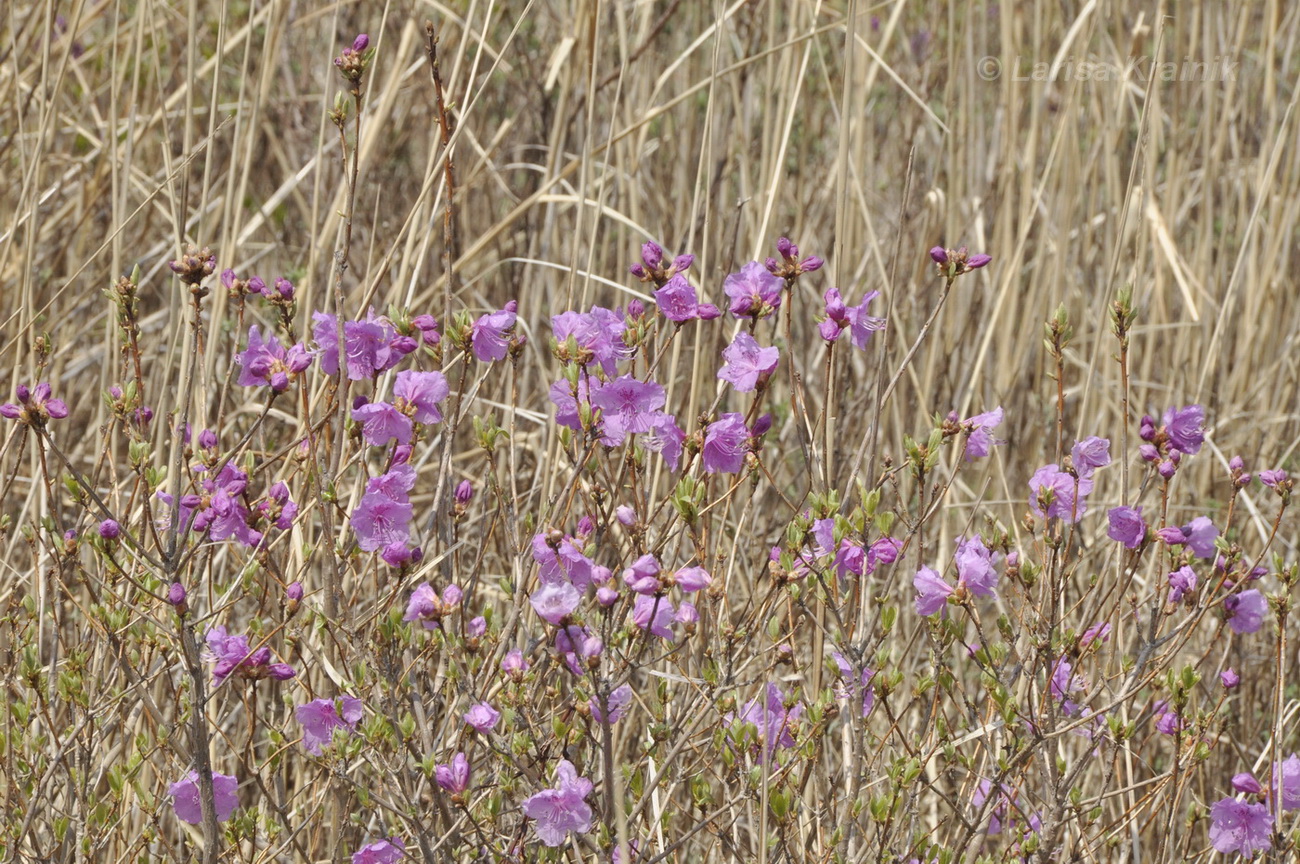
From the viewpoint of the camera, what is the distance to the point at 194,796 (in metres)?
1.59

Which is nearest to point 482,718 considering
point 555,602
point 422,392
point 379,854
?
point 555,602

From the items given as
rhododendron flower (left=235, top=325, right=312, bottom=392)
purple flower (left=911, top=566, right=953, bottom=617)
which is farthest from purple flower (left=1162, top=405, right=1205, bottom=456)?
rhododendron flower (left=235, top=325, right=312, bottom=392)

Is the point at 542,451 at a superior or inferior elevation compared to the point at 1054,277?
inferior

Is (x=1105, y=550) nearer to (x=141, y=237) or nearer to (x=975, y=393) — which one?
(x=975, y=393)

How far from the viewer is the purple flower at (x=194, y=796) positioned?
1554 mm

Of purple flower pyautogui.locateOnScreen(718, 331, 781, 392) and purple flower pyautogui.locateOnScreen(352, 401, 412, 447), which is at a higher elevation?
purple flower pyautogui.locateOnScreen(718, 331, 781, 392)

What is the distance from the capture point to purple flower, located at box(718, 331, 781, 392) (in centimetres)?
158

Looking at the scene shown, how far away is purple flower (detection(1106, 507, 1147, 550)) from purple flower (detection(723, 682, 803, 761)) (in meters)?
0.44

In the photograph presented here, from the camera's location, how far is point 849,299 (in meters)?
3.13

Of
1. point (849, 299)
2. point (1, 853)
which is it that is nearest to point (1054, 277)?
point (849, 299)

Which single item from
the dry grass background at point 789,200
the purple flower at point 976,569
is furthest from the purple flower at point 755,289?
the dry grass background at point 789,200

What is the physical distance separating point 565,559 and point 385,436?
1.05ft

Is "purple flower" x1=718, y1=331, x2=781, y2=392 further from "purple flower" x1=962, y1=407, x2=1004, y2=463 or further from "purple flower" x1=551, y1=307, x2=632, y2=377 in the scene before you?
"purple flower" x1=962, y1=407, x2=1004, y2=463
